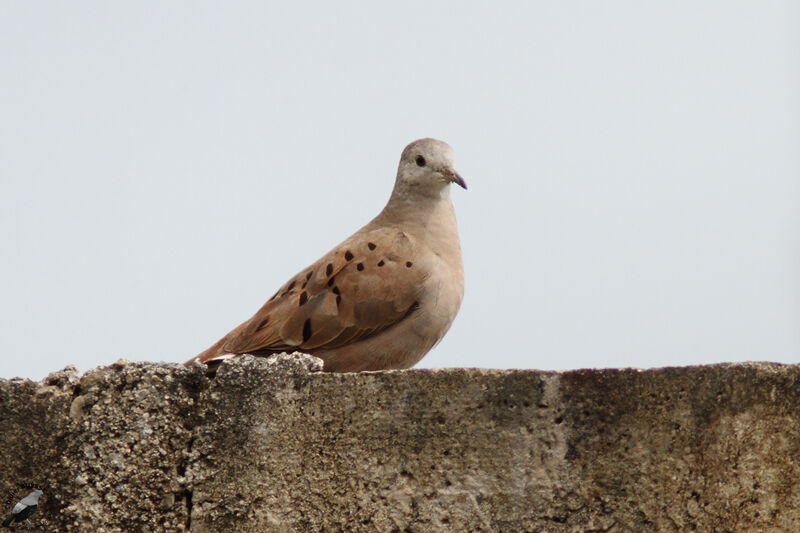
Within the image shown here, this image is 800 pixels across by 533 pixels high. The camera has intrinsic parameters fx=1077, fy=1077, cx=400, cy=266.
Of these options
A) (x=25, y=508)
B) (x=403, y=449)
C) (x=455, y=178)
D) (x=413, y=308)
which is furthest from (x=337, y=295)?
(x=25, y=508)

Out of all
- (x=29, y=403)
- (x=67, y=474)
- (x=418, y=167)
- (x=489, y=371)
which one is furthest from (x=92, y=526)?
(x=418, y=167)

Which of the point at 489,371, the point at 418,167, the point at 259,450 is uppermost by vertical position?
the point at 418,167

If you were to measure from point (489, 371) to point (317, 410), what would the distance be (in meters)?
0.65

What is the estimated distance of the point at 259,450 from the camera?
3986mm

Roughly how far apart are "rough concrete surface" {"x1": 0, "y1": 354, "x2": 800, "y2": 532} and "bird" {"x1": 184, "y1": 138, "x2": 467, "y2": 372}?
1709 mm

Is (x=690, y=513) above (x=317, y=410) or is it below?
below

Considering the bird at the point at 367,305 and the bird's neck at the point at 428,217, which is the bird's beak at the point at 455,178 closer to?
A: the bird's neck at the point at 428,217

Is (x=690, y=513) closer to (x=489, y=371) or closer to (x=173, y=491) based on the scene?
(x=489, y=371)

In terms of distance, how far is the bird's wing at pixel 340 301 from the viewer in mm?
6082

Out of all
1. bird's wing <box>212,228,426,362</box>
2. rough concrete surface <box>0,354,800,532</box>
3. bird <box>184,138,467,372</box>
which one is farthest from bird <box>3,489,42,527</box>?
bird's wing <box>212,228,426,362</box>

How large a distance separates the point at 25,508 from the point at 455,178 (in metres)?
4.15

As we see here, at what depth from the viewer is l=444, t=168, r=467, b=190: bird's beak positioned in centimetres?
740

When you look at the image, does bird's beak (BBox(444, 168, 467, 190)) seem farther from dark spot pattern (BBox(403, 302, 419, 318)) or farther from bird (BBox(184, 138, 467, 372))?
dark spot pattern (BBox(403, 302, 419, 318))

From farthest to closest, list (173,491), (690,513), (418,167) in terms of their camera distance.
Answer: (418,167), (173,491), (690,513)
